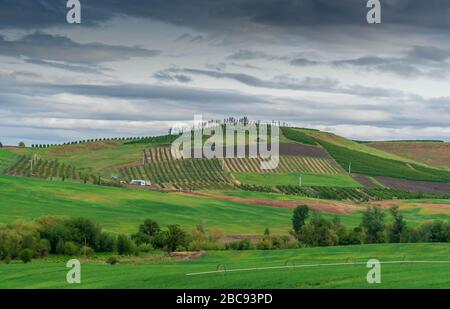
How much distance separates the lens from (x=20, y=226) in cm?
6222

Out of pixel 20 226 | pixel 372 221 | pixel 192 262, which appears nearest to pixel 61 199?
pixel 20 226

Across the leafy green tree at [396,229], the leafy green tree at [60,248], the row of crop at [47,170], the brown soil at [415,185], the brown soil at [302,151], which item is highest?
the brown soil at [302,151]

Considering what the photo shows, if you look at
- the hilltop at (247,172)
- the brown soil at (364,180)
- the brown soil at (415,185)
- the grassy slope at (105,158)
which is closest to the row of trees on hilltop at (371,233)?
the hilltop at (247,172)

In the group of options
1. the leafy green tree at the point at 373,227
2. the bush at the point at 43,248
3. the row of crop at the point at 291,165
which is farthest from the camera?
the row of crop at the point at 291,165

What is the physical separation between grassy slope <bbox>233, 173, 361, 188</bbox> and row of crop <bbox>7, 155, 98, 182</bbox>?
3104cm

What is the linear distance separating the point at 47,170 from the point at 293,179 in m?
49.8

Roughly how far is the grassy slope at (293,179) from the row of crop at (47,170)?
1222 inches

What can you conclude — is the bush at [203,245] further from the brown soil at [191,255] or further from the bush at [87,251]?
the bush at [87,251]

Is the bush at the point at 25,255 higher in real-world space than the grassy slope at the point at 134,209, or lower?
lower

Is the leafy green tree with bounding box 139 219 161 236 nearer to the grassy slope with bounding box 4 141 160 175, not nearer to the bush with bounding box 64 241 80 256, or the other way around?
the bush with bounding box 64 241 80 256

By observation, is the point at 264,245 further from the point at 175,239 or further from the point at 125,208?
the point at 125,208

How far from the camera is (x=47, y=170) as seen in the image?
14700 cm

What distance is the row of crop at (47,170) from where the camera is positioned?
13750 centimetres
